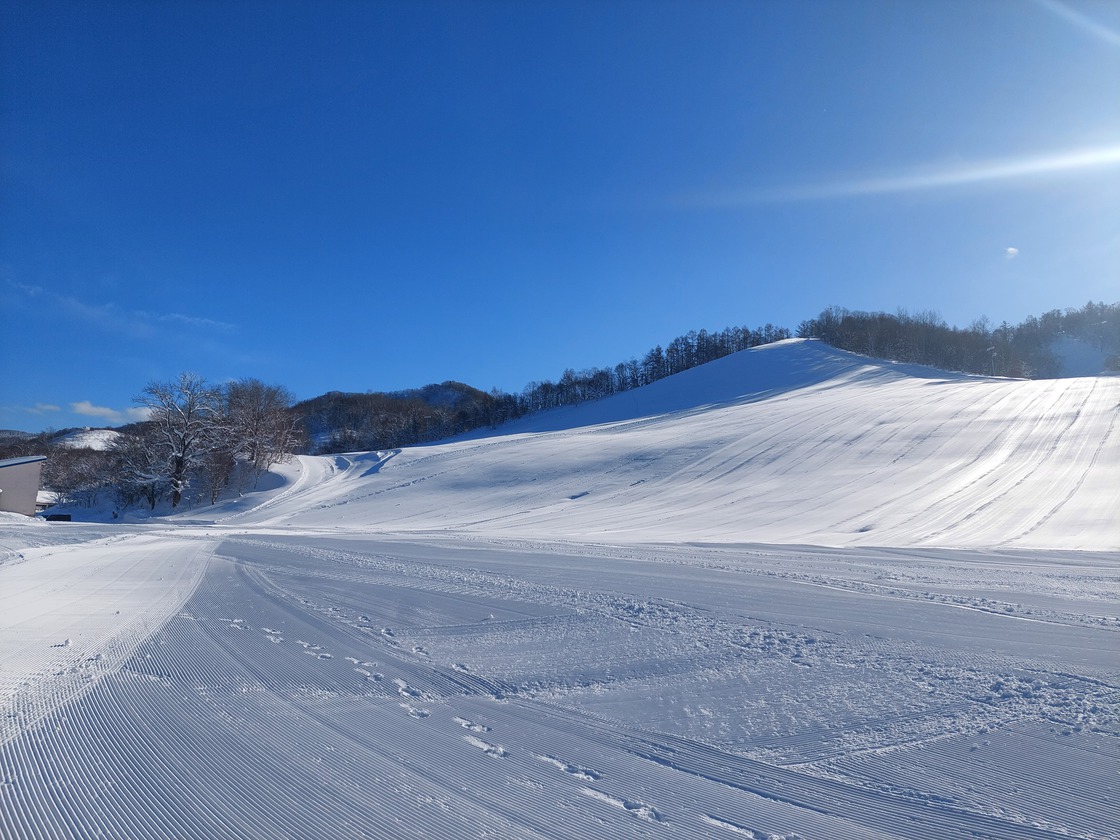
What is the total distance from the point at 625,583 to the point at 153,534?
18.2m

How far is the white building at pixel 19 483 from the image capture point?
115 ft

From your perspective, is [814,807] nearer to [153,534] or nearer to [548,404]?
[153,534]

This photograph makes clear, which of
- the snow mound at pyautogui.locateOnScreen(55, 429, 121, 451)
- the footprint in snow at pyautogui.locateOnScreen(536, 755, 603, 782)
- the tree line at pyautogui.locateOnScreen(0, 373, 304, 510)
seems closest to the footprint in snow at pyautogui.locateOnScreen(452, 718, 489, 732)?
the footprint in snow at pyautogui.locateOnScreen(536, 755, 603, 782)

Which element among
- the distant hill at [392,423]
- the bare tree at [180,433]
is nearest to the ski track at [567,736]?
the bare tree at [180,433]

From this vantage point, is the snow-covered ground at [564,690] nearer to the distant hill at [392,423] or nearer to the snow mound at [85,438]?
the distant hill at [392,423]

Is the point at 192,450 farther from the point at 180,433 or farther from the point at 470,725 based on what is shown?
the point at 470,725

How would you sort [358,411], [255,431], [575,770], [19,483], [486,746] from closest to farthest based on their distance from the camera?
[575,770] < [486,746] < [19,483] < [255,431] < [358,411]

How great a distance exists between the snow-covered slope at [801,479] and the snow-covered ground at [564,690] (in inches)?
143

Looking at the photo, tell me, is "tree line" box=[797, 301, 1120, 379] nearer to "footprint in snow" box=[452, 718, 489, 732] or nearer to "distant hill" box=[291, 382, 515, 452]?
"distant hill" box=[291, 382, 515, 452]

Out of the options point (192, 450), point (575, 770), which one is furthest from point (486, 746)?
point (192, 450)

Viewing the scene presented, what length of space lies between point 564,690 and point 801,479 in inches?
935

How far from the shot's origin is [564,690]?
4988 mm

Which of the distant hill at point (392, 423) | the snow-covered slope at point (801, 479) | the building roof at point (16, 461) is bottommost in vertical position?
the snow-covered slope at point (801, 479)

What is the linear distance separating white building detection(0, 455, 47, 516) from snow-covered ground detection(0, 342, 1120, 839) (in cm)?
2788
